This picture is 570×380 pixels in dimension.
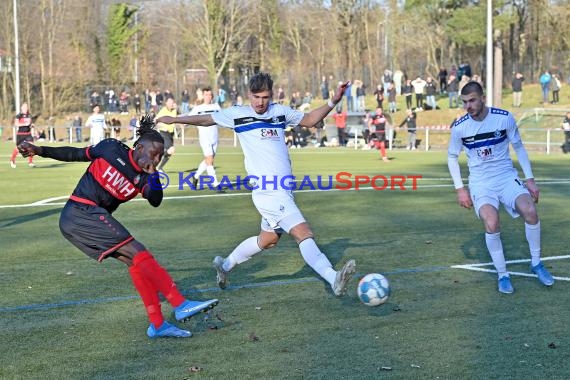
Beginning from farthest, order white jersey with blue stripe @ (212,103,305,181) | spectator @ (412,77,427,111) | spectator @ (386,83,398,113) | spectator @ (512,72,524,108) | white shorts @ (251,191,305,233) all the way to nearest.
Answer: spectator @ (386,83,398,113) < spectator @ (412,77,427,111) < spectator @ (512,72,524,108) < white jersey with blue stripe @ (212,103,305,181) < white shorts @ (251,191,305,233)

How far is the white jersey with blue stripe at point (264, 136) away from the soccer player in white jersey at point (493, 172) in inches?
66.5

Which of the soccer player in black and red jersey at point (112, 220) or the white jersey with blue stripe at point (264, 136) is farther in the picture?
the white jersey with blue stripe at point (264, 136)

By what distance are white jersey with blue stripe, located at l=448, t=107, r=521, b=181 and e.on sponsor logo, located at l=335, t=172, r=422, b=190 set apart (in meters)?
9.69

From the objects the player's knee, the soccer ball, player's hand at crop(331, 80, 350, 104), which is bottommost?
the soccer ball

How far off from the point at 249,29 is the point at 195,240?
55064 millimetres

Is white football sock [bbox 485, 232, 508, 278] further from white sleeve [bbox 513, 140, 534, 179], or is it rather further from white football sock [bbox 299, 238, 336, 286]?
white football sock [bbox 299, 238, 336, 286]

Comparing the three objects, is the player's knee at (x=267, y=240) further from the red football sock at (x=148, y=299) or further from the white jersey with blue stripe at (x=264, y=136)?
the red football sock at (x=148, y=299)

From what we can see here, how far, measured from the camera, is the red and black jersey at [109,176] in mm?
6452

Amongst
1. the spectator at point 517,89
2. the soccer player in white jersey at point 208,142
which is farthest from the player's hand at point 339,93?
the spectator at point 517,89

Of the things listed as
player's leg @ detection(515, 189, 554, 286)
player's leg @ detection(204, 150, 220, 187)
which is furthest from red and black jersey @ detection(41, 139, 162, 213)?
player's leg @ detection(204, 150, 220, 187)

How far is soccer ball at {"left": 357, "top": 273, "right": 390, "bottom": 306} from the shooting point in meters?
7.04

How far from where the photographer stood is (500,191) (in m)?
8.41

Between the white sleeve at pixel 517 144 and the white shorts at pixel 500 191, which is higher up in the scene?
the white sleeve at pixel 517 144

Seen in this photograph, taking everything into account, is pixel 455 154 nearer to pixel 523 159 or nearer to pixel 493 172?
pixel 493 172
